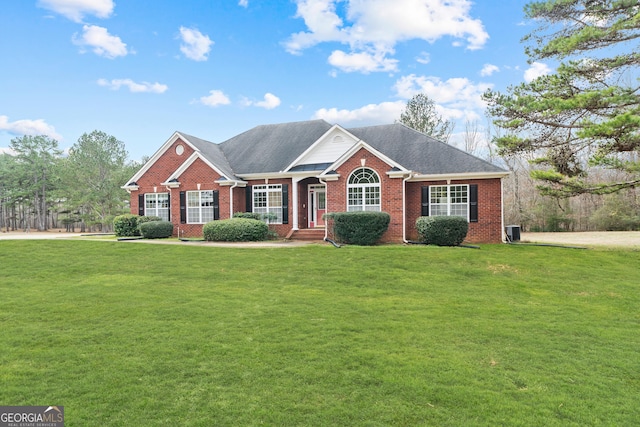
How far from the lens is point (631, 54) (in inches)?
551

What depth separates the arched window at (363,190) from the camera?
1675 centimetres

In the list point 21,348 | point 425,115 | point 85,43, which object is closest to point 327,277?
point 21,348

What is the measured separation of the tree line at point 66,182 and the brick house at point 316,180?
16215 mm

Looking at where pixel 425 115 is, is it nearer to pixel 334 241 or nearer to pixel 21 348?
pixel 334 241

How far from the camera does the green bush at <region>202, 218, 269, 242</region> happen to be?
55.8ft

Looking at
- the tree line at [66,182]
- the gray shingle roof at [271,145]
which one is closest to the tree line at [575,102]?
the gray shingle roof at [271,145]

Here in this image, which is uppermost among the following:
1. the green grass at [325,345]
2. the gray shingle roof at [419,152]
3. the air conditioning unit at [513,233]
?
the gray shingle roof at [419,152]

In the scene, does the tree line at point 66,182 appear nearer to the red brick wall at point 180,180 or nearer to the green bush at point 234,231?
the red brick wall at point 180,180

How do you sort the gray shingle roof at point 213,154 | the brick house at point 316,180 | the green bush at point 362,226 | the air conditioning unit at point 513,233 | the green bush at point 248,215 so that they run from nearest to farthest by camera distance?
1. the green bush at point 362,226
2. the brick house at point 316,180
3. the green bush at point 248,215
4. the air conditioning unit at point 513,233
5. the gray shingle roof at point 213,154

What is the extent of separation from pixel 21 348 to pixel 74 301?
2814 millimetres

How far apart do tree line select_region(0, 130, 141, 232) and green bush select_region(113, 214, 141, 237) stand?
15770 mm

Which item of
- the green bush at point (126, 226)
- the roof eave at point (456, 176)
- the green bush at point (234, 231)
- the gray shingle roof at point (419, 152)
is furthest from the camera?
the green bush at point (126, 226)

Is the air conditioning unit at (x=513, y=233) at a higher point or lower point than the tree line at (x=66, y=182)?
lower

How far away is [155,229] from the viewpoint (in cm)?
1898
